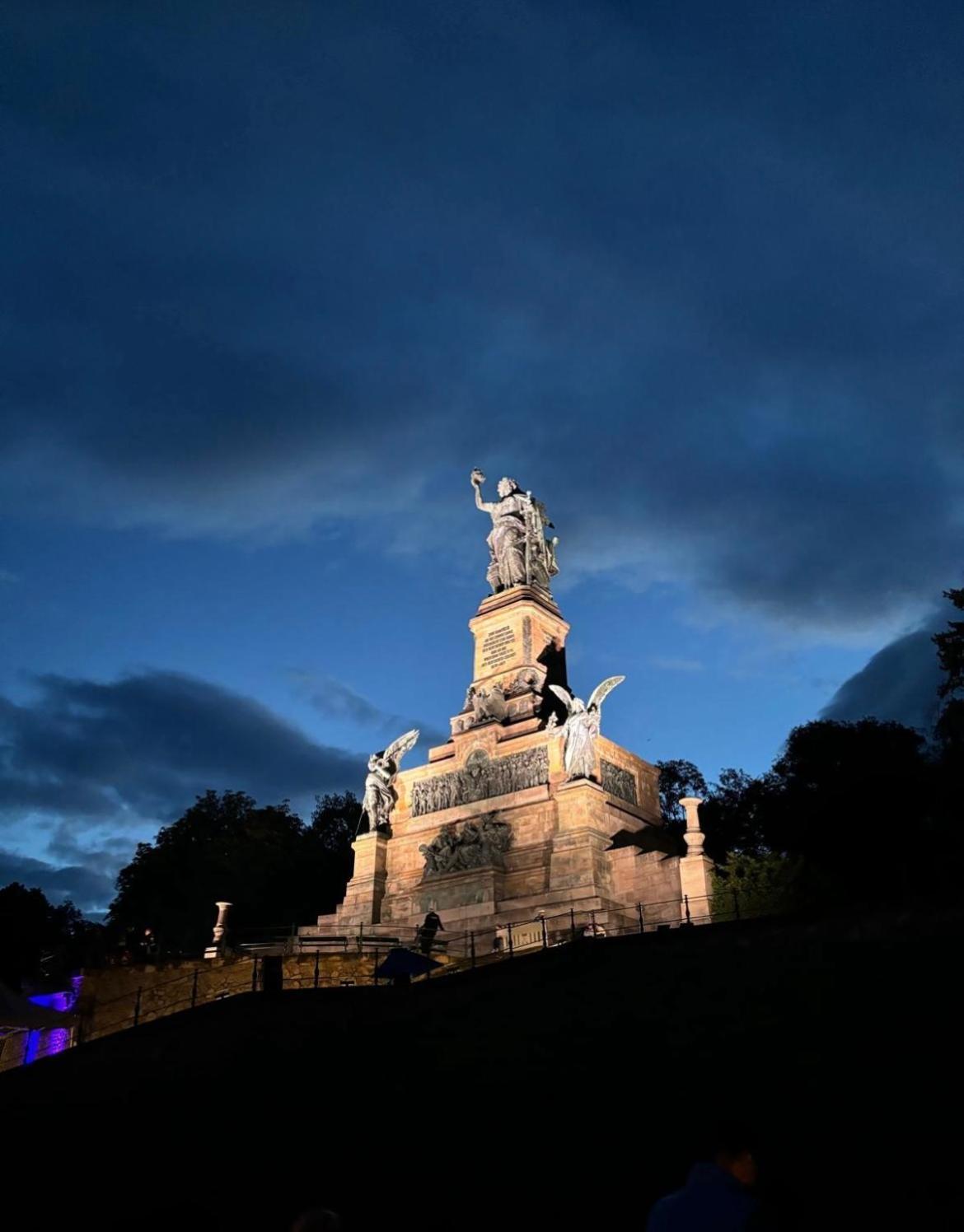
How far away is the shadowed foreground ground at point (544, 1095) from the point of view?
29.5 feet

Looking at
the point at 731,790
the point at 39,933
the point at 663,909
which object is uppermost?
the point at 731,790

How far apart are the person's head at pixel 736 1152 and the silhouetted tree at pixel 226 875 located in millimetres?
44342

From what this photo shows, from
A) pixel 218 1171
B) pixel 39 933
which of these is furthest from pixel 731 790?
pixel 218 1171

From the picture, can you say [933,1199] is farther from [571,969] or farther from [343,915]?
[343,915]

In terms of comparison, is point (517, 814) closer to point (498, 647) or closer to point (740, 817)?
point (498, 647)

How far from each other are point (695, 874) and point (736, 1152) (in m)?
24.0

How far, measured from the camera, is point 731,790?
57.2 meters

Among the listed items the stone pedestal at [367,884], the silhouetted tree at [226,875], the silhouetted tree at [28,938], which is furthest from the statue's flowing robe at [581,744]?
the silhouetted tree at [28,938]

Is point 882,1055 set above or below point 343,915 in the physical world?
below

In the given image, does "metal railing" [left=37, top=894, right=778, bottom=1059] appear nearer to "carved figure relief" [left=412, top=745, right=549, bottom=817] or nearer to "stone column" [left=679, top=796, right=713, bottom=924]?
"stone column" [left=679, top=796, right=713, bottom=924]

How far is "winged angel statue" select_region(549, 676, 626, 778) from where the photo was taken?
31.7 metres

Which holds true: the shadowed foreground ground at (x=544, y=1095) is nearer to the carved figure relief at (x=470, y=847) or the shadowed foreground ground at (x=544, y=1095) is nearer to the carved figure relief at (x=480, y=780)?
the carved figure relief at (x=470, y=847)

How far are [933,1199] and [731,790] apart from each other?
50806 millimetres

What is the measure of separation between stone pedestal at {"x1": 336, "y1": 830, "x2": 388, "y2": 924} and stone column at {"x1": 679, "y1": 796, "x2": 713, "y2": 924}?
1090 centimetres
